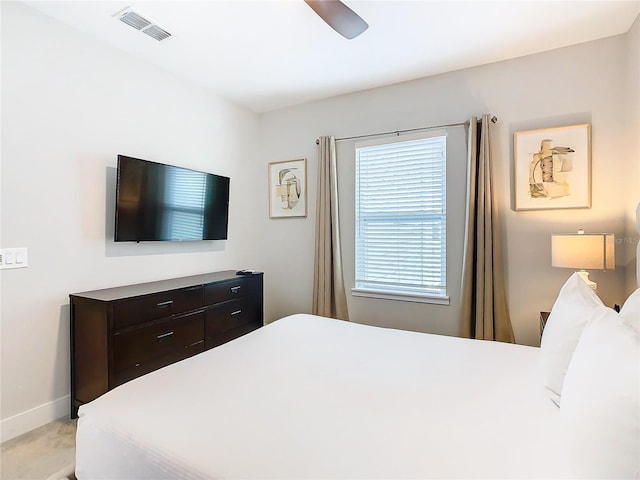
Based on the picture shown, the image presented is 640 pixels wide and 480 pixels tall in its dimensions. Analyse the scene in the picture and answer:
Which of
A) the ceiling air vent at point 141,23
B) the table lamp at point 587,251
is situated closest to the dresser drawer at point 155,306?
the ceiling air vent at point 141,23

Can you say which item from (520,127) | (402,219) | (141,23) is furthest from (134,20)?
(520,127)

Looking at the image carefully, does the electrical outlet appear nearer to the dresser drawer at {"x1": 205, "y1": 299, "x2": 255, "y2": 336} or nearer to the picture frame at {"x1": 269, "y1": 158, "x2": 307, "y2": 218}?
the dresser drawer at {"x1": 205, "y1": 299, "x2": 255, "y2": 336}

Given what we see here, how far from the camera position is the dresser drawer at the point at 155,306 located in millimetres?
2271

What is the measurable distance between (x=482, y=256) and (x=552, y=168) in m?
0.88

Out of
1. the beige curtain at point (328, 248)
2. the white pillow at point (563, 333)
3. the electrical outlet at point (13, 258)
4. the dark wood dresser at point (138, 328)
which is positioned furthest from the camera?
the beige curtain at point (328, 248)

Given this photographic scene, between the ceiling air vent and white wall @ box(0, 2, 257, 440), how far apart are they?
409mm

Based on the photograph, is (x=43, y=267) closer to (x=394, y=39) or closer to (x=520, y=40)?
(x=394, y=39)

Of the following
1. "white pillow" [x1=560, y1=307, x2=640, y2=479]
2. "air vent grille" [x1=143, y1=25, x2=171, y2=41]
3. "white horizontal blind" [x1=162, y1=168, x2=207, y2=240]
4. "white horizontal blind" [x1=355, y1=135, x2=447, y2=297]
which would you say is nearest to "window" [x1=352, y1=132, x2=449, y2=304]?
"white horizontal blind" [x1=355, y1=135, x2=447, y2=297]

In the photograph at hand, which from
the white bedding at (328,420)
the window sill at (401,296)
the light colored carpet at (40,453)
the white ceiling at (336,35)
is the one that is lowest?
the light colored carpet at (40,453)

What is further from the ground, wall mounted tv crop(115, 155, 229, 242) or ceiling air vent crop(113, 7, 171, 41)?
ceiling air vent crop(113, 7, 171, 41)

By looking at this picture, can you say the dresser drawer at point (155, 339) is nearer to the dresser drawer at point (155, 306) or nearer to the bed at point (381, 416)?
the dresser drawer at point (155, 306)

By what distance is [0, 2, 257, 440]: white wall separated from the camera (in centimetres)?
218

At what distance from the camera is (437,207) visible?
3229 mm

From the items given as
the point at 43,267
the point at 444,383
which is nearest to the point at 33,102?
the point at 43,267
